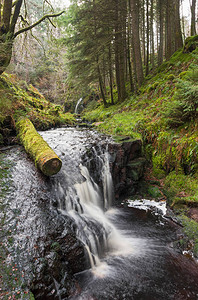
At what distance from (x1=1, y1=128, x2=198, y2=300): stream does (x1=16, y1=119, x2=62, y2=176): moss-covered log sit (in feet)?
1.07

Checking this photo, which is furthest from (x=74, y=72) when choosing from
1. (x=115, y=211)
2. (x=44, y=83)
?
(x=115, y=211)

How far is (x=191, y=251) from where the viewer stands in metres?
3.73

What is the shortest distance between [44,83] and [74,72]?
9421mm

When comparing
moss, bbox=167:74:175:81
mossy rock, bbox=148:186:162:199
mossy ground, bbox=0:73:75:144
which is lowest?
mossy rock, bbox=148:186:162:199

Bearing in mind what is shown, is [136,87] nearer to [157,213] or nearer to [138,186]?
[138,186]

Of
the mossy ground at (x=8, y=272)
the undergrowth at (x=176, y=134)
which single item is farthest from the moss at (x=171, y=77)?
the mossy ground at (x=8, y=272)

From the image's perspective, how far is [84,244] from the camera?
3566mm

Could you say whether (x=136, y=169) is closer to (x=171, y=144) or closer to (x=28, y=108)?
(x=171, y=144)

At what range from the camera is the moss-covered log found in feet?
13.3

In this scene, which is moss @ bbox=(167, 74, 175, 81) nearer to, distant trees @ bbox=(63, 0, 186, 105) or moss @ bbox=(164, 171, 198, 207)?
distant trees @ bbox=(63, 0, 186, 105)

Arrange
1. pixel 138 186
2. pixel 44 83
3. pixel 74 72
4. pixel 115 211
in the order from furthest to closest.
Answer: pixel 44 83, pixel 74 72, pixel 138 186, pixel 115 211

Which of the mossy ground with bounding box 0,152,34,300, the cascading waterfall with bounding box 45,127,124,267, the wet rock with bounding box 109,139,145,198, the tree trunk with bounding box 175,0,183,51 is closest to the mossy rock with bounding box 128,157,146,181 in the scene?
the wet rock with bounding box 109,139,145,198

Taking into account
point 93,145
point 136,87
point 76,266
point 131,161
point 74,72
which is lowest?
point 76,266

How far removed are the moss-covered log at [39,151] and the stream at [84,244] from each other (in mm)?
326
